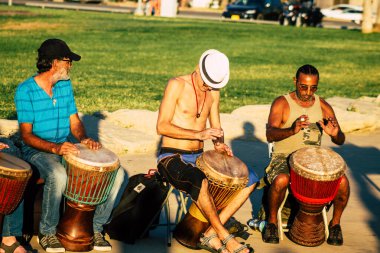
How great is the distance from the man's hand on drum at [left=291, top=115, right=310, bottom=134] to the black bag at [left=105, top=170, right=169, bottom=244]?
44.5 inches

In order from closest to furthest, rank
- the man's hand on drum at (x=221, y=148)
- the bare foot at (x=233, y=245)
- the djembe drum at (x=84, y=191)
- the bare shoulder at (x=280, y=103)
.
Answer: the djembe drum at (x=84, y=191) < the bare foot at (x=233, y=245) < the man's hand on drum at (x=221, y=148) < the bare shoulder at (x=280, y=103)

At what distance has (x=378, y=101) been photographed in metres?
14.8

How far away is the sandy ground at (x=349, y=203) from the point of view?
22.0 ft

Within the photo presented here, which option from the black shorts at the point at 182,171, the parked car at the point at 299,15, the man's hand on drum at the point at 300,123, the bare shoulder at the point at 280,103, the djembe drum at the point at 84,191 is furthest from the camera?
the parked car at the point at 299,15

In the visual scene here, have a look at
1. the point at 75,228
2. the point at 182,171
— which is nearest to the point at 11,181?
the point at 75,228

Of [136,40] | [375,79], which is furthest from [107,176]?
[136,40]

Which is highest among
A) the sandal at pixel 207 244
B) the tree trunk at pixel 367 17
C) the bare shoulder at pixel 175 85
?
the bare shoulder at pixel 175 85

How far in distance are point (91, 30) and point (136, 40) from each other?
113 inches

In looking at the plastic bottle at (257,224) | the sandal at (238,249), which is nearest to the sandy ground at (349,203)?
the plastic bottle at (257,224)

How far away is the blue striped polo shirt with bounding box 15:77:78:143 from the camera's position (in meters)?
6.40

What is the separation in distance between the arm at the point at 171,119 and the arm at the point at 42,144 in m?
0.82

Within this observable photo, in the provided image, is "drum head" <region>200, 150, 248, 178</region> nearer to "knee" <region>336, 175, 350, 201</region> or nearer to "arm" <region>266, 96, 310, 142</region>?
"arm" <region>266, 96, 310, 142</region>

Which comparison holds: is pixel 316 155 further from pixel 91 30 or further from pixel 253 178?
pixel 91 30

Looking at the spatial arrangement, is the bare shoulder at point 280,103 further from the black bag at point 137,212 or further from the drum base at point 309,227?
the black bag at point 137,212
